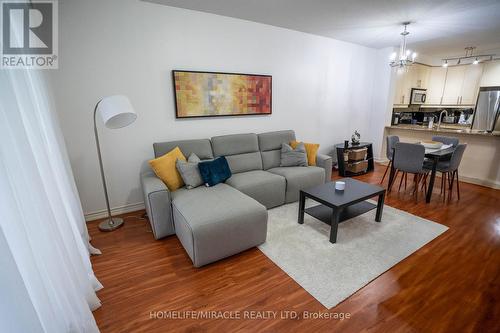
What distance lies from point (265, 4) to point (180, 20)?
1.11m

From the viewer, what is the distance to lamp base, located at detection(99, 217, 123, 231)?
2627 millimetres

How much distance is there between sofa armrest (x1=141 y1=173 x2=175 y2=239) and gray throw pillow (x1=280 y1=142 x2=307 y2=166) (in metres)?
1.90

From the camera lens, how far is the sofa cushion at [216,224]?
76.4 inches

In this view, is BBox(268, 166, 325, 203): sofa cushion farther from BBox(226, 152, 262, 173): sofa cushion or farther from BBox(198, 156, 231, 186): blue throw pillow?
BBox(198, 156, 231, 186): blue throw pillow

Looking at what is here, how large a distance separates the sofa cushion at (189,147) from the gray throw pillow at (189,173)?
11.9 inches

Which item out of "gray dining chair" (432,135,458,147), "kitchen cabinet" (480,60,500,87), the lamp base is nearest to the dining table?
"gray dining chair" (432,135,458,147)

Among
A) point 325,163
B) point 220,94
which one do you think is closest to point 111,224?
point 220,94

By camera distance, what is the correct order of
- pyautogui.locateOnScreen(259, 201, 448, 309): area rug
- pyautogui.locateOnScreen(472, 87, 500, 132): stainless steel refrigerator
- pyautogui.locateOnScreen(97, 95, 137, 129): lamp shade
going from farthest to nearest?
1. pyautogui.locateOnScreen(472, 87, 500, 132): stainless steel refrigerator
2. pyautogui.locateOnScreen(97, 95, 137, 129): lamp shade
3. pyautogui.locateOnScreen(259, 201, 448, 309): area rug

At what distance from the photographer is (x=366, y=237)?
2.47 m

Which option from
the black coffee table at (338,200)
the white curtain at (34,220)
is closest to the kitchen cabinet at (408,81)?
the black coffee table at (338,200)

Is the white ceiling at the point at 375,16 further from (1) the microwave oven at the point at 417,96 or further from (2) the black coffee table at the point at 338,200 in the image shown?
(2) the black coffee table at the point at 338,200

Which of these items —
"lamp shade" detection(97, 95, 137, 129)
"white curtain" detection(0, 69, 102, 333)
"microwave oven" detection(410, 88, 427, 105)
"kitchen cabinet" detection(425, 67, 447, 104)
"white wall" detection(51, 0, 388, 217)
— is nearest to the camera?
"white curtain" detection(0, 69, 102, 333)

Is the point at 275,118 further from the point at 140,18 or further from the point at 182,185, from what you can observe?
the point at 140,18

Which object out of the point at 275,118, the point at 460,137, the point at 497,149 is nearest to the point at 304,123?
the point at 275,118
